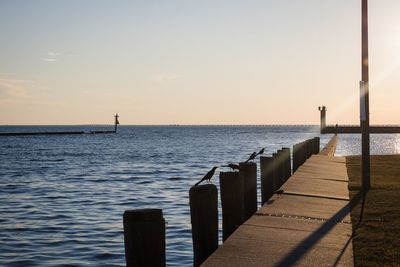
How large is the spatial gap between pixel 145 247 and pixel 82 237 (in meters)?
7.66

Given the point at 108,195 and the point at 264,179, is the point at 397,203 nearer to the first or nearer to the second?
the point at 264,179

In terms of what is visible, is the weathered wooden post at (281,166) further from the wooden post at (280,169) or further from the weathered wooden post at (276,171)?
the weathered wooden post at (276,171)

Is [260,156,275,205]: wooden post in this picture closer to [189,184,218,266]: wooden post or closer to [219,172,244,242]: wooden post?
[219,172,244,242]: wooden post

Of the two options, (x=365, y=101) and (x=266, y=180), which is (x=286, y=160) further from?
(x=266, y=180)

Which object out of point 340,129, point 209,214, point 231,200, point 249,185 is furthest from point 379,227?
point 340,129

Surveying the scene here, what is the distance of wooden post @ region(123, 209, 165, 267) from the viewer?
5074 mm

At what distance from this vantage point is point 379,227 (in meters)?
8.27

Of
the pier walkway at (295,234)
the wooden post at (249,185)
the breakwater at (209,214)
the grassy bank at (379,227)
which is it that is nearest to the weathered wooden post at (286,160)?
the breakwater at (209,214)

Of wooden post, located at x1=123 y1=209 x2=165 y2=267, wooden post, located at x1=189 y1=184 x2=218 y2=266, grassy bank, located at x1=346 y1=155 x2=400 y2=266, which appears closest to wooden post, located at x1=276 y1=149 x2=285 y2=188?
grassy bank, located at x1=346 y1=155 x2=400 y2=266

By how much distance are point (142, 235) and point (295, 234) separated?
113 inches

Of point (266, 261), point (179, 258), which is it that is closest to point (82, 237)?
point (179, 258)

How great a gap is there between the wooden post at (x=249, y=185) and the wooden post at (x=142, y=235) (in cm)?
452

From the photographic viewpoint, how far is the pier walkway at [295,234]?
20.3ft

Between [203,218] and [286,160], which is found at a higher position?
[286,160]
